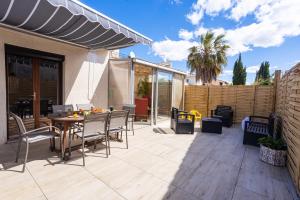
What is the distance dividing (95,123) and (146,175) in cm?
135

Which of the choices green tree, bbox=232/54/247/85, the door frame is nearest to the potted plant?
the door frame

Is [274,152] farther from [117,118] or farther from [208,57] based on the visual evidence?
[208,57]

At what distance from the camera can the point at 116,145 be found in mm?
4207

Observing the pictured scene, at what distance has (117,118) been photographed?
373cm

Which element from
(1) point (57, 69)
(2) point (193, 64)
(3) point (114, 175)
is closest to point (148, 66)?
(1) point (57, 69)

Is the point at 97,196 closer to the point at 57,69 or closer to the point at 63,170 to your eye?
the point at 63,170

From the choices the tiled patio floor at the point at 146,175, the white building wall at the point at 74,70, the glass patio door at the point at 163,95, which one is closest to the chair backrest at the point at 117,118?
the tiled patio floor at the point at 146,175

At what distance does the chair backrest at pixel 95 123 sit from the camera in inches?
122

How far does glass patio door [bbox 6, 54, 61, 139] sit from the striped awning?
1.15 m

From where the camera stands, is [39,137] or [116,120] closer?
[39,137]

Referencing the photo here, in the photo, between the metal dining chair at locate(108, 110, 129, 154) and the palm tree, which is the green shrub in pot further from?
the palm tree

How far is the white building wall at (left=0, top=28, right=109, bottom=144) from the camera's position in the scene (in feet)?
13.0

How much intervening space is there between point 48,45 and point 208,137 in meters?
5.43

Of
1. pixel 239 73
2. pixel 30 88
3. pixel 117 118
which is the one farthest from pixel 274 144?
pixel 239 73
